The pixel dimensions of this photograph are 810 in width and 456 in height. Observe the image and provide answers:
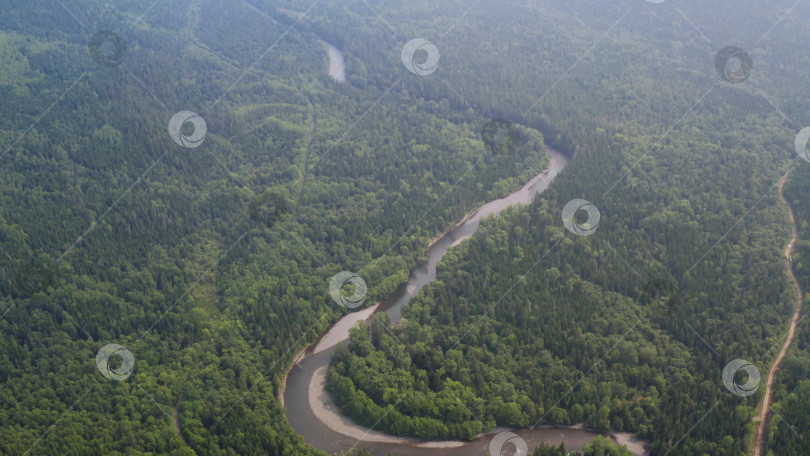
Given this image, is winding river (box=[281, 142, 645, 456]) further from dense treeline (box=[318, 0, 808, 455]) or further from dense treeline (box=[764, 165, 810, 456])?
dense treeline (box=[764, 165, 810, 456])

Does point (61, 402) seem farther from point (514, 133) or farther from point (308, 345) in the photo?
point (514, 133)

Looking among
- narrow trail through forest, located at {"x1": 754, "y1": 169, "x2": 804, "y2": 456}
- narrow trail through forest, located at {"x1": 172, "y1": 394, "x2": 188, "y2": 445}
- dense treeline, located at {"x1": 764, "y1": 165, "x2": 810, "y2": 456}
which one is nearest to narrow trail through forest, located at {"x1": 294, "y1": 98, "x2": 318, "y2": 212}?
narrow trail through forest, located at {"x1": 172, "y1": 394, "x2": 188, "y2": 445}

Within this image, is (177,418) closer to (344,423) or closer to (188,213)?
Result: (344,423)

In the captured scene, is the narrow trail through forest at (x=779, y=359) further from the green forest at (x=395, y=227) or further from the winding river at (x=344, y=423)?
the winding river at (x=344, y=423)

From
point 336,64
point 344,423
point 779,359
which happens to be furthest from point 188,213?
point 779,359

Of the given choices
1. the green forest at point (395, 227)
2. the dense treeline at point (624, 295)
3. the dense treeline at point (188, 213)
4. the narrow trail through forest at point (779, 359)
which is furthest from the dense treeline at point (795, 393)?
the dense treeline at point (188, 213)

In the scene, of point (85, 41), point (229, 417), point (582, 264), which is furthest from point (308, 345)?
point (85, 41)
